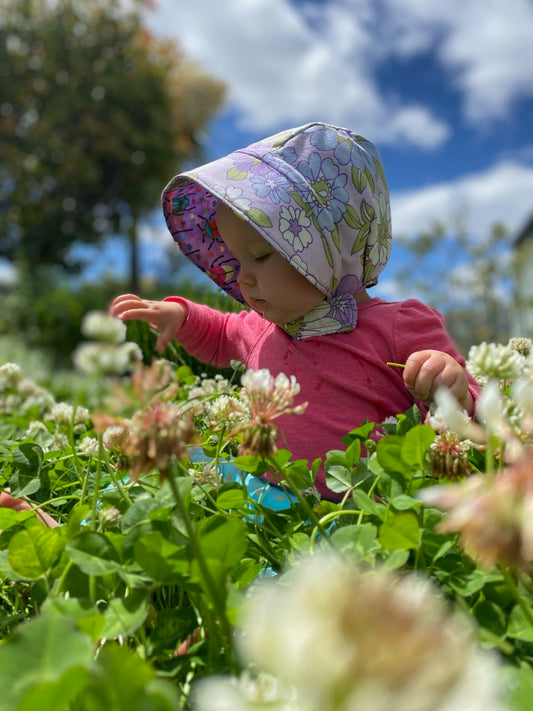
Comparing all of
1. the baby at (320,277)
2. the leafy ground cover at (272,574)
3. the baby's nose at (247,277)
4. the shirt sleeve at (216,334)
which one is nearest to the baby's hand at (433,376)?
the leafy ground cover at (272,574)

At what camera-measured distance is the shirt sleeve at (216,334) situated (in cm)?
188

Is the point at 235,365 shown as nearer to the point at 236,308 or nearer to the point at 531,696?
the point at 236,308

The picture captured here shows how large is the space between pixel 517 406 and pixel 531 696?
29 centimetres

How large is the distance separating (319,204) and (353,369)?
40cm

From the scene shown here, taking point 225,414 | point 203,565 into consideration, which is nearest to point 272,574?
point 225,414

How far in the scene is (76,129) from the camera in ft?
59.2

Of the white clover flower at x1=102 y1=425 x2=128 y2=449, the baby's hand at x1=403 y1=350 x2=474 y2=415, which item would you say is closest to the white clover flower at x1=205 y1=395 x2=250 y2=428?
the white clover flower at x1=102 y1=425 x2=128 y2=449

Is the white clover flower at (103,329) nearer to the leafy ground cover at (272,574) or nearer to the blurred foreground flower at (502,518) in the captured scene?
the leafy ground cover at (272,574)

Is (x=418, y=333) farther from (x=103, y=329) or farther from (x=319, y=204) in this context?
(x=103, y=329)

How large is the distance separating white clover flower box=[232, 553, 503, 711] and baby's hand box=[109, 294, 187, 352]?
945 millimetres

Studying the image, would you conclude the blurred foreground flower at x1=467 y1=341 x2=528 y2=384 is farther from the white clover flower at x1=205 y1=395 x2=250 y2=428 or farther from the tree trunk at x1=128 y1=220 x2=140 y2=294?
the tree trunk at x1=128 y1=220 x2=140 y2=294

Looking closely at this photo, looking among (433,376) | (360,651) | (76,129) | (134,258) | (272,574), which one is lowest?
(272,574)

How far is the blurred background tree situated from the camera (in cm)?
1778

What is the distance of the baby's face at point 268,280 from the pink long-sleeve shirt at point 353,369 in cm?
10
